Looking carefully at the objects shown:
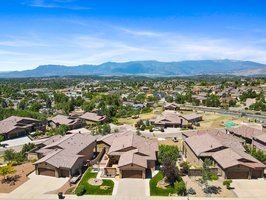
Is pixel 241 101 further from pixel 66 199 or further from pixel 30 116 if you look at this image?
pixel 66 199

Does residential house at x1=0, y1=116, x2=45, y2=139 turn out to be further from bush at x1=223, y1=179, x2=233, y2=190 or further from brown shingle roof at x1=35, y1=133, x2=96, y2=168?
bush at x1=223, y1=179, x2=233, y2=190

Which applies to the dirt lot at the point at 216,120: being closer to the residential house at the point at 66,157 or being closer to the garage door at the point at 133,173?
the residential house at the point at 66,157

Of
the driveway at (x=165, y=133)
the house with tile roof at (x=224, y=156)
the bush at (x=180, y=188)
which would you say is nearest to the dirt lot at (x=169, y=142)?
the driveway at (x=165, y=133)

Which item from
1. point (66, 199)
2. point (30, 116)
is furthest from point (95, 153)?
point (30, 116)

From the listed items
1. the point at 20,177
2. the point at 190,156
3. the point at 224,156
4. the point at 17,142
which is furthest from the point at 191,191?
the point at 17,142

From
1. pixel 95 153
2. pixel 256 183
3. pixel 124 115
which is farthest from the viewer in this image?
pixel 124 115
